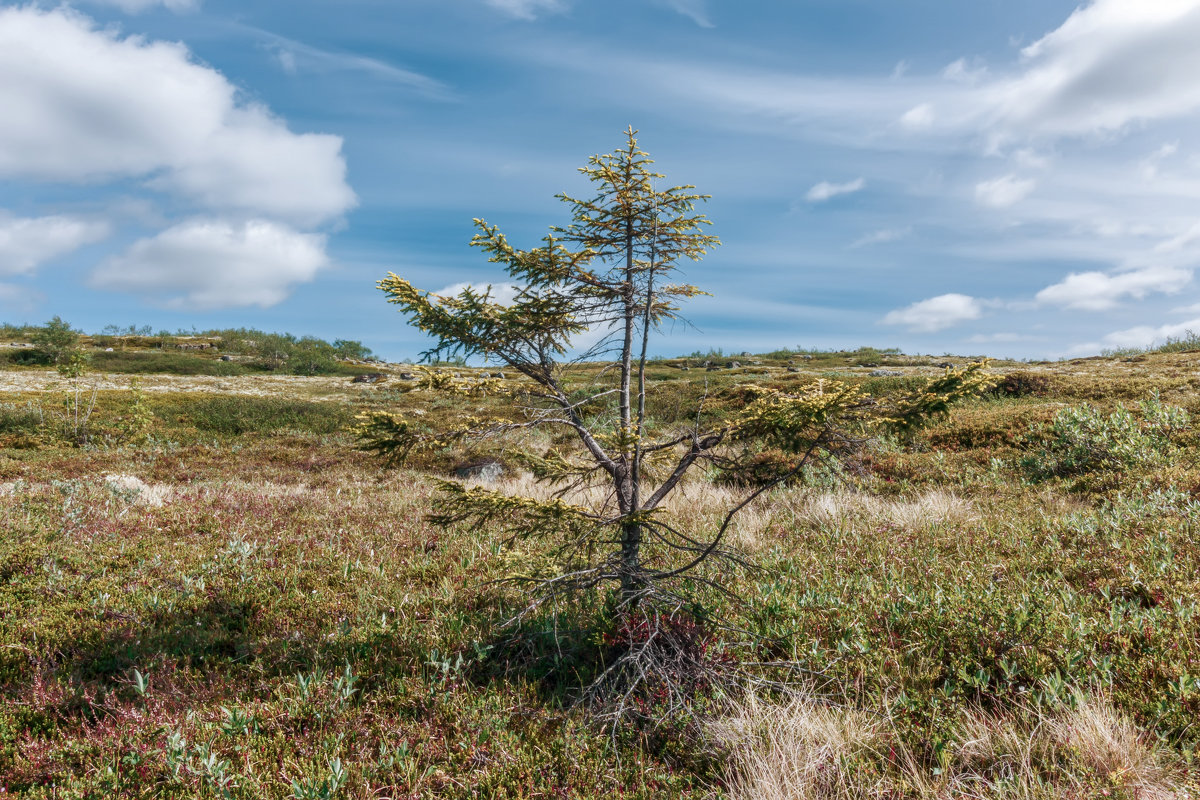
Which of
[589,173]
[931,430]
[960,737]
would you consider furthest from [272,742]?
[931,430]

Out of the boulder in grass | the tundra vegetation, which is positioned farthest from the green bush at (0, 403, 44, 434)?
the tundra vegetation

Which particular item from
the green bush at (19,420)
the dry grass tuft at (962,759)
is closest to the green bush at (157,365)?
the green bush at (19,420)

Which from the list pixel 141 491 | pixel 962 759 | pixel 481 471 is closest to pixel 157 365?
pixel 481 471

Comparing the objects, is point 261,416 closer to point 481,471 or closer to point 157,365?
point 481,471

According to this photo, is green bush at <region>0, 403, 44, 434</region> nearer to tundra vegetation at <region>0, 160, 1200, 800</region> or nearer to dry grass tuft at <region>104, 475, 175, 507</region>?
dry grass tuft at <region>104, 475, 175, 507</region>

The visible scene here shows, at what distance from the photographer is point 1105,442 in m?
10.8

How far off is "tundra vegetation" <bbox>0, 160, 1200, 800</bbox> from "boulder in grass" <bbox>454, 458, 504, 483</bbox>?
759 centimetres

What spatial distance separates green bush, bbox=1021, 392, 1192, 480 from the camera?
10.3 metres

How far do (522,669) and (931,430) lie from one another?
14.6 m

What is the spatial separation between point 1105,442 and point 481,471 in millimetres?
15544

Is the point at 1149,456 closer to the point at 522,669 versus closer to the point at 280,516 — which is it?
the point at 522,669

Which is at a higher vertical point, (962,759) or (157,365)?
(157,365)

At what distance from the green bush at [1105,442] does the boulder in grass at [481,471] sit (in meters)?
13.7

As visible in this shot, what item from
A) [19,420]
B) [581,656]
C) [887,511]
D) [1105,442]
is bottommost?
[581,656]
